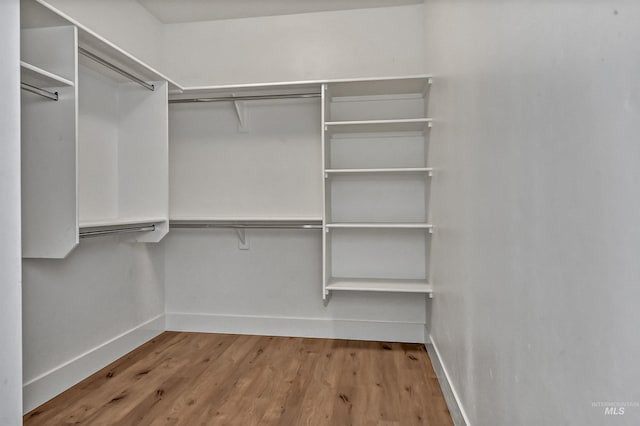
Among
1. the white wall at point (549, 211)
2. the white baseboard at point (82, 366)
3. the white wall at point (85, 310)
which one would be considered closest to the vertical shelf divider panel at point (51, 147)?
the white wall at point (85, 310)

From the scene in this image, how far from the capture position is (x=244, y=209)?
10.2 feet

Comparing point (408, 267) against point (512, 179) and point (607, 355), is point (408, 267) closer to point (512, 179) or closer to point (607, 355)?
point (512, 179)

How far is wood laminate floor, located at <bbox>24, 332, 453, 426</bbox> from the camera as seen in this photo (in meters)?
1.86

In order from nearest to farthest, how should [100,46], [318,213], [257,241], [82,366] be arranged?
[100,46] < [82,366] < [318,213] < [257,241]

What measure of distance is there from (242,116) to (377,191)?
3.87 ft

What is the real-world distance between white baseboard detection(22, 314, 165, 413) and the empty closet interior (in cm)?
1

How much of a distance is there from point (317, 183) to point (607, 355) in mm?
2457

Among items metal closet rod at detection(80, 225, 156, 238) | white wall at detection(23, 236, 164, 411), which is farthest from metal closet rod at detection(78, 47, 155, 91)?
white wall at detection(23, 236, 164, 411)

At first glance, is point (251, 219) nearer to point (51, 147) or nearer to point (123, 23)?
point (51, 147)

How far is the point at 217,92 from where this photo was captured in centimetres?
288

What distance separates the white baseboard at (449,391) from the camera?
166cm

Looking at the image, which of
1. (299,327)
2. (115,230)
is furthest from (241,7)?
(299,327)

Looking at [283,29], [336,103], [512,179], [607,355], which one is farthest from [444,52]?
[607,355]

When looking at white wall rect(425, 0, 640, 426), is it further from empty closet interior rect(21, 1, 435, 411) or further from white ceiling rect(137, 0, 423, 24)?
white ceiling rect(137, 0, 423, 24)
